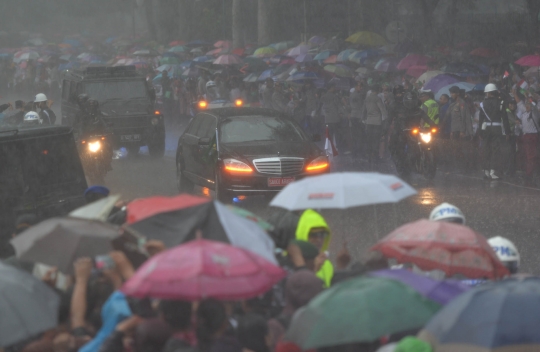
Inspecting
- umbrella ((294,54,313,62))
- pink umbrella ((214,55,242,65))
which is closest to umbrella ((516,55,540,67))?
umbrella ((294,54,313,62))

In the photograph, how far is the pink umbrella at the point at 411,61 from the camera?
1038 inches

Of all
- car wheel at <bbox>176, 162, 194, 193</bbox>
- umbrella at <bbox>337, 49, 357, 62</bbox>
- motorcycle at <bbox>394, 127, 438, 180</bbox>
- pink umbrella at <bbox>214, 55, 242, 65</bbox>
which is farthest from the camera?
pink umbrella at <bbox>214, 55, 242, 65</bbox>

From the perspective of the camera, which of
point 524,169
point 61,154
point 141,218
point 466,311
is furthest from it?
point 524,169

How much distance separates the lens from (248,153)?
49.2 ft

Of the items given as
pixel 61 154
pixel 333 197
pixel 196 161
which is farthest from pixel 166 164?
pixel 333 197

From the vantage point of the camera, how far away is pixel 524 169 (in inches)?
736

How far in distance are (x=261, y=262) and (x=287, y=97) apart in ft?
75.9

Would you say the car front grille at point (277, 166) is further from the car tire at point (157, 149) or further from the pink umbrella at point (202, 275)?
the pink umbrella at point (202, 275)

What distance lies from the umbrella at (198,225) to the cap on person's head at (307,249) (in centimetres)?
46

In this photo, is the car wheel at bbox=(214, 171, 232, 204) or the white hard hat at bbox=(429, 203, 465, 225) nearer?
the white hard hat at bbox=(429, 203, 465, 225)

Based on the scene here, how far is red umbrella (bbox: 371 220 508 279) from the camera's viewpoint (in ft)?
17.8

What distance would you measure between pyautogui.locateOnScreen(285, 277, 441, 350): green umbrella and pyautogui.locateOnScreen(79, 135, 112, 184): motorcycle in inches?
570

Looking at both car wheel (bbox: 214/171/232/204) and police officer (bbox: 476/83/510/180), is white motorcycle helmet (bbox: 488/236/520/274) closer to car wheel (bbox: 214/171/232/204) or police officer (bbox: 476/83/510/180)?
car wheel (bbox: 214/171/232/204)

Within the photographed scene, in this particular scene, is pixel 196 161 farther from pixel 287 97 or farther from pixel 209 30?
pixel 209 30
